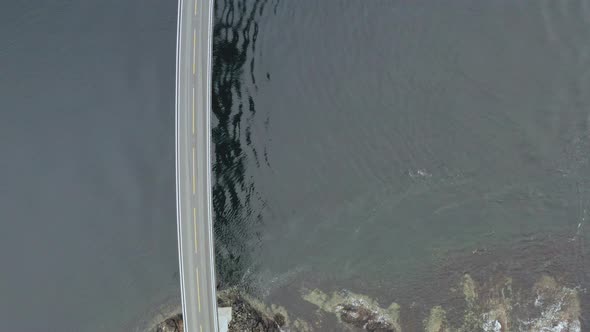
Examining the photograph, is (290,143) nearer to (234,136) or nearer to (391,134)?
(234,136)

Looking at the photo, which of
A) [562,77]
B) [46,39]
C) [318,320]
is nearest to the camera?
[318,320]

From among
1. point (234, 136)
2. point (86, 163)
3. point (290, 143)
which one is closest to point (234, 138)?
point (234, 136)

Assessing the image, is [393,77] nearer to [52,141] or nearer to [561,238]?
[561,238]

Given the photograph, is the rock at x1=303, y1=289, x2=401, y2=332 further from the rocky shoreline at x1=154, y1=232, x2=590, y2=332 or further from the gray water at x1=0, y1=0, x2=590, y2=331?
the gray water at x1=0, y1=0, x2=590, y2=331

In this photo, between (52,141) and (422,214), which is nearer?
(422,214)

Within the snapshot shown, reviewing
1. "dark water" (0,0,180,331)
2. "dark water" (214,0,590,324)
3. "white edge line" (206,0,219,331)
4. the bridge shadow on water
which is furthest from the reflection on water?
"dark water" (0,0,180,331)

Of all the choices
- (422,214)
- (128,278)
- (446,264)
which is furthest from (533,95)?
(128,278)
